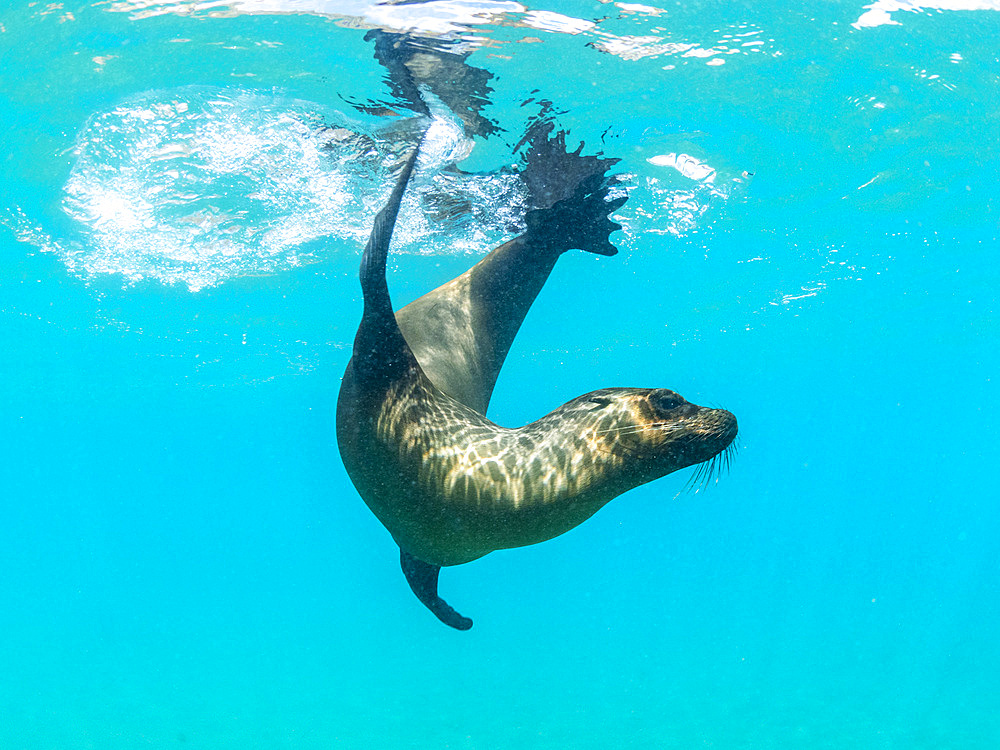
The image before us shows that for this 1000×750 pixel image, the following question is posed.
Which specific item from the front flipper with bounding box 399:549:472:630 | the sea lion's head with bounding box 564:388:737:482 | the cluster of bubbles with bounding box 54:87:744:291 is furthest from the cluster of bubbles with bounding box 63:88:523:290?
the sea lion's head with bounding box 564:388:737:482

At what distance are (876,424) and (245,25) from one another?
1834 inches

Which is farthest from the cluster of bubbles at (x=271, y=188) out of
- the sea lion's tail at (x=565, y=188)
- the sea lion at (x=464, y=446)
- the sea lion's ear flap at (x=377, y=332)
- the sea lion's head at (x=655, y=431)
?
the sea lion's head at (x=655, y=431)

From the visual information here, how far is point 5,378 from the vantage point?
76.9ft

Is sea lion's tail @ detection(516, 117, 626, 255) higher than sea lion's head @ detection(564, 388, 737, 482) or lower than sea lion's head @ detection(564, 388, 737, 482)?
lower

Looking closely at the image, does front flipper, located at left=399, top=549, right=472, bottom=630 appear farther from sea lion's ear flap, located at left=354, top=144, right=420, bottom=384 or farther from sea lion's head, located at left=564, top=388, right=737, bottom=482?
sea lion's head, located at left=564, top=388, right=737, bottom=482

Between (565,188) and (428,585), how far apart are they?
19.8 feet

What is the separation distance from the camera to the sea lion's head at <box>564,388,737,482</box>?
2625 millimetres

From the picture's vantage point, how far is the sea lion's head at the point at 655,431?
2.62 meters

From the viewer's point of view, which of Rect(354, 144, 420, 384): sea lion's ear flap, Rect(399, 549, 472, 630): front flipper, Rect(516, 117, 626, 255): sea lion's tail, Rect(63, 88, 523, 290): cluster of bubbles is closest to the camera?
Rect(354, 144, 420, 384): sea lion's ear flap

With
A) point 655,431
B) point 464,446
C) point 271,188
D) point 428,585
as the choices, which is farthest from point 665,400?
point 271,188

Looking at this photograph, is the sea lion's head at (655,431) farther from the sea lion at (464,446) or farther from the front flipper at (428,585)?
the front flipper at (428,585)

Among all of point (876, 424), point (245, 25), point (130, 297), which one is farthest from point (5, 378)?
point (876, 424)

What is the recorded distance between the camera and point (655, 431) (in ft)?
8.91

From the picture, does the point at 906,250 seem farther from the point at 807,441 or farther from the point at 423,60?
the point at 807,441
